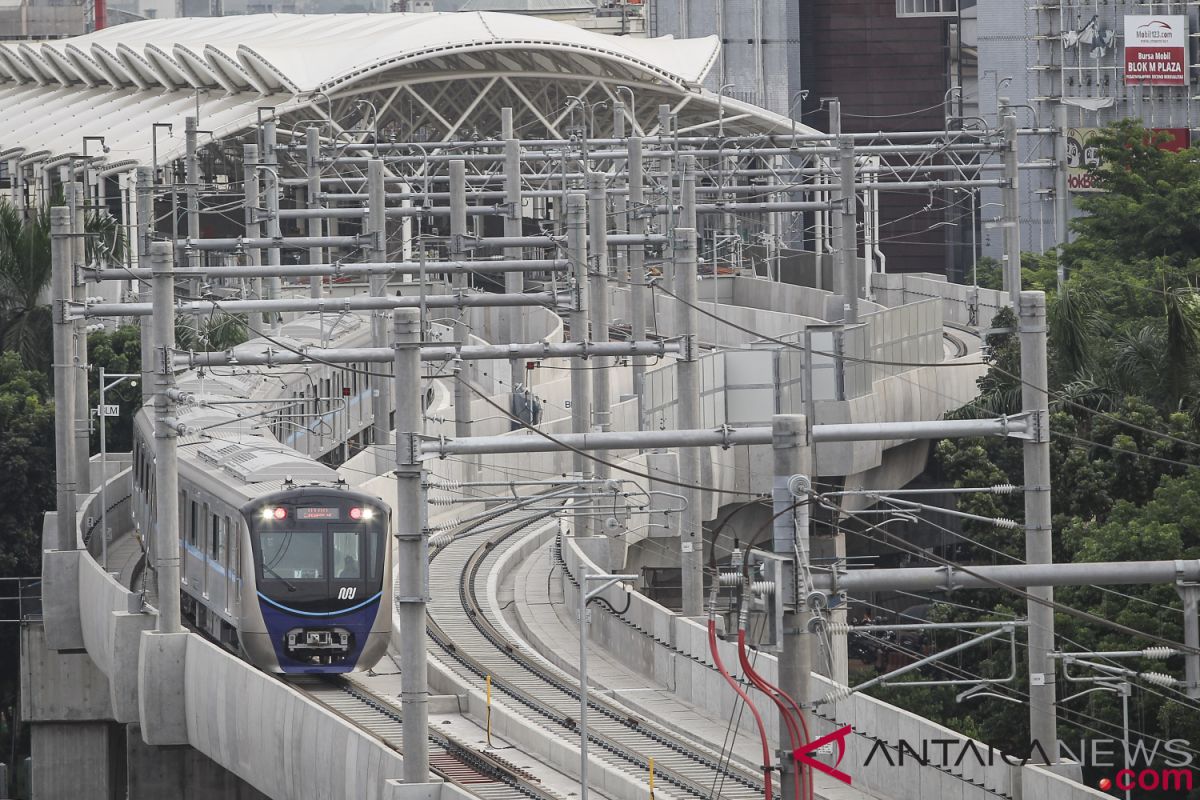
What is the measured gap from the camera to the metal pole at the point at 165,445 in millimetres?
28906

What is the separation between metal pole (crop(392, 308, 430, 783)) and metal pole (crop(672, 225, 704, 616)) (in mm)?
9207

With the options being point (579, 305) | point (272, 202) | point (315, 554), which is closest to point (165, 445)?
point (315, 554)

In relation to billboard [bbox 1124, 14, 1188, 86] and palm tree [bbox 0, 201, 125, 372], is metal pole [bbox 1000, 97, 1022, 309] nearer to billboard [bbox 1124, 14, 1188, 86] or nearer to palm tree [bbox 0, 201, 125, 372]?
palm tree [bbox 0, 201, 125, 372]

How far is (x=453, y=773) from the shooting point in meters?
25.7

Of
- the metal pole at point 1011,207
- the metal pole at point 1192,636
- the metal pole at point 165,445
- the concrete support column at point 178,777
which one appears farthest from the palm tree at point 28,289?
the metal pole at point 1192,636

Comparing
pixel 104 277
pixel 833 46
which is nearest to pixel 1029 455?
pixel 104 277

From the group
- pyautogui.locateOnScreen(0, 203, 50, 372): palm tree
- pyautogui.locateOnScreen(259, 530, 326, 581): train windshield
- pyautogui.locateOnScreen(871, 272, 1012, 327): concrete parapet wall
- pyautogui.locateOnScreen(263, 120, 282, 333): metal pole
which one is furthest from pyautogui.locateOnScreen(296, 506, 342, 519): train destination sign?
pyautogui.locateOnScreen(0, 203, 50, 372): palm tree

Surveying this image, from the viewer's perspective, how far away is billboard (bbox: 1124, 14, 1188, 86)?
91.2m

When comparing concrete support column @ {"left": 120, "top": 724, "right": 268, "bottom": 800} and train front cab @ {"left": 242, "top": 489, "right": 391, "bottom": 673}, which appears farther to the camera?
concrete support column @ {"left": 120, "top": 724, "right": 268, "bottom": 800}

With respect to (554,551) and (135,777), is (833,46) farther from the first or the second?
(135,777)

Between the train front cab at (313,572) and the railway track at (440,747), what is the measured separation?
25.7 inches

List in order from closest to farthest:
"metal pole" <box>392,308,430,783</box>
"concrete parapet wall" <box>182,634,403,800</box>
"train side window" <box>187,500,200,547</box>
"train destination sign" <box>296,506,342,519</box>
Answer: "metal pole" <box>392,308,430,783</box>, "concrete parapet wall" <box>182,634,403,800</box>, "train destination sign" <box>296,506,342,519</box>, "train side window" <box>187,500,200,547</box>

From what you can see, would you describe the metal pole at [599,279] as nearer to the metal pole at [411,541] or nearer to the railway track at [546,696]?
the railway track at [546,696]

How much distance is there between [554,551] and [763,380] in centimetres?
499
